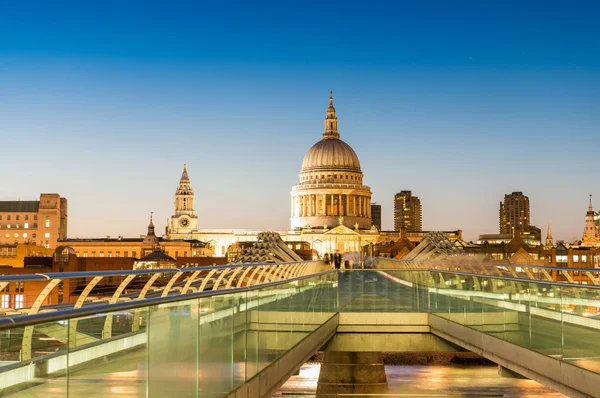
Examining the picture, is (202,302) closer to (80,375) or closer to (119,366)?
(119,366)

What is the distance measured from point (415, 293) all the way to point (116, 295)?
1706cm

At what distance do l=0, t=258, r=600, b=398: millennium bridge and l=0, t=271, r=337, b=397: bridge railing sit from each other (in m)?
0.01

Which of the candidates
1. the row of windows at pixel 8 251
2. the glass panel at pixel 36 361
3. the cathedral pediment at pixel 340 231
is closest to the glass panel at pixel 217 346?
the glass panel at pixel 36 361

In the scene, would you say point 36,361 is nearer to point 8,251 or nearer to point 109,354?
point 109,354

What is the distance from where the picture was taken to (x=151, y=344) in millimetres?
6809

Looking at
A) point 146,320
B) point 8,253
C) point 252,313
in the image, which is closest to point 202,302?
point 146,320

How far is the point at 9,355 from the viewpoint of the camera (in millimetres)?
4777

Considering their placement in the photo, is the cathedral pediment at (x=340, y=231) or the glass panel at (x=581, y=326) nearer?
the glass panel at (x=581, y=326)

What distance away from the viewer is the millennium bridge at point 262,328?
17.6 ft

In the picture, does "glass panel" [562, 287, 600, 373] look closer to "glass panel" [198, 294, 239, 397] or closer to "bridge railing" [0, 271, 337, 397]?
"bridge railing" [0, 271, 337, 397]

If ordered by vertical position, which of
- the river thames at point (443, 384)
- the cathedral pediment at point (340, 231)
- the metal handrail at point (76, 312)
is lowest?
the river thames at point (443, 384)

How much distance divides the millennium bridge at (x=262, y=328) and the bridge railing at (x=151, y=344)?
0.04 ft

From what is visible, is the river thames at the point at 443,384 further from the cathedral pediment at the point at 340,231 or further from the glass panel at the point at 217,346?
the cathedral pediment at the point at 340,231

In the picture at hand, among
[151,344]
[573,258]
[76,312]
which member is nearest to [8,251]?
[573,258]
